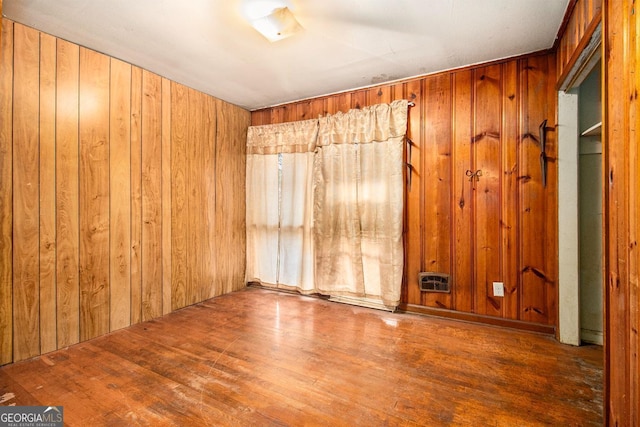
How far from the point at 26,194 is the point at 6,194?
0.09m

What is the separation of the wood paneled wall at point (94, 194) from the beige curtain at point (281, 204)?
0.55 meters

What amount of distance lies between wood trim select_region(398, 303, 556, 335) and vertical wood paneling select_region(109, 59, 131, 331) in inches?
103

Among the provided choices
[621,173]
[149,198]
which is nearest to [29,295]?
[149,198]

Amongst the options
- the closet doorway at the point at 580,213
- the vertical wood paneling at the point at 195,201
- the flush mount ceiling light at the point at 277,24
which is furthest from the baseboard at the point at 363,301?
the flush mount ceiling light at the point at 277,24

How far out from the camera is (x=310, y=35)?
2088mm

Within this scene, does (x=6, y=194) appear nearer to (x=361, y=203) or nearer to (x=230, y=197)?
(x=230, y=197)

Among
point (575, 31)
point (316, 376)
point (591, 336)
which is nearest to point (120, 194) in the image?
point (316, 376)

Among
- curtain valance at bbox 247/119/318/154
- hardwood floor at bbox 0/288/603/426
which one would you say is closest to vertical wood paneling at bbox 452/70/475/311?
hardwood floor at bbox 0/288/603/426

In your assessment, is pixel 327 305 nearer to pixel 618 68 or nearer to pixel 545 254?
pixel 545 254

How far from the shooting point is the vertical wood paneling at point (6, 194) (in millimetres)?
1860

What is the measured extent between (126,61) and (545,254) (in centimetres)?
396

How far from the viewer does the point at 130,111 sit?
8.29ft

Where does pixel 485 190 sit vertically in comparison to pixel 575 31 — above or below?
below

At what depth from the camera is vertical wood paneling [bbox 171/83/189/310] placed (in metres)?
2.91
